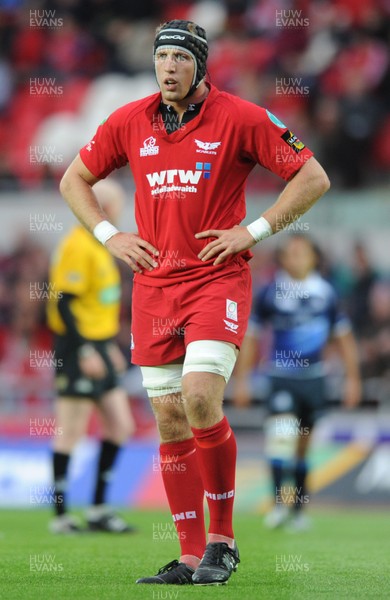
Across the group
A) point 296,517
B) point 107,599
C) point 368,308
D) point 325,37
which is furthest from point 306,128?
point 107,599

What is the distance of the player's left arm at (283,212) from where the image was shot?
5.38 m

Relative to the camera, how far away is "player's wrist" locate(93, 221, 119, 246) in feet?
18.9

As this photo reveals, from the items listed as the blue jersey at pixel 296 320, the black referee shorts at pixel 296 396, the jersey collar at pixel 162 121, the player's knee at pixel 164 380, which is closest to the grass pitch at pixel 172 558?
the player's knee at pixel 164 380

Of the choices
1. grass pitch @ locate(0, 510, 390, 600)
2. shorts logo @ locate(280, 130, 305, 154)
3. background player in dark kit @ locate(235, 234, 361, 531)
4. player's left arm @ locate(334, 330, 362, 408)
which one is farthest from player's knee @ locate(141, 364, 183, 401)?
player's left arm @ locate(334, 330, 362, 408)

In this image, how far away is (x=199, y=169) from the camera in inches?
214

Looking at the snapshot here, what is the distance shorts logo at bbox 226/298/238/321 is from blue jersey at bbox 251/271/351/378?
4654mm

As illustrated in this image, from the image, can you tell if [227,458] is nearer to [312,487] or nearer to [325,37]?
[312,487]

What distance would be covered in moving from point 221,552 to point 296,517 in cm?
434

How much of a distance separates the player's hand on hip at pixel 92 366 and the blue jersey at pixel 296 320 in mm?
1703

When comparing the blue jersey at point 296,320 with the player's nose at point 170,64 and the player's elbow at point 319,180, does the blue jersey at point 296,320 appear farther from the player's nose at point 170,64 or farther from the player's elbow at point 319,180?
the player's nose at point 170,64

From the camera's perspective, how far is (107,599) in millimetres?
4707

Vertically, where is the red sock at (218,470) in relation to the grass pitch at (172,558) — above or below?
above

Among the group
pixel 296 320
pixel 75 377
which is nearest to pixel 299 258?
pixel 296 320

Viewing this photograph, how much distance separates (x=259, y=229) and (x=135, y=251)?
1.97ft
